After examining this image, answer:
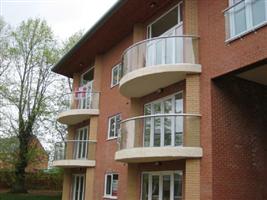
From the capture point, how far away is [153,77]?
43.4 ft

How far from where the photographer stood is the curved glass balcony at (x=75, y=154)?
64.2ft

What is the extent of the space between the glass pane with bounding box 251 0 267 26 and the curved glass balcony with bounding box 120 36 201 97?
8.39 feet

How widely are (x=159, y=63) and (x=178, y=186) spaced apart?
4.54 m

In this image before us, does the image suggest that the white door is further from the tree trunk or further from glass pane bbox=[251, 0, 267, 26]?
glass pane bbox=[251, 0, 267, 26]

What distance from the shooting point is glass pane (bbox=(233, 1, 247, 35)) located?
1102 centimetres

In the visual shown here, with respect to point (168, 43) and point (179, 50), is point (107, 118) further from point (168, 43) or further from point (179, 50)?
point (179, 50)

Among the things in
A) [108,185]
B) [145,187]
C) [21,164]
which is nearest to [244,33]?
[145,187]

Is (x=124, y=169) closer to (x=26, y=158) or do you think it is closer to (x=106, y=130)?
(x=106, y=130)

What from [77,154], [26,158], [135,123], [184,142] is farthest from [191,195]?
[26,158]

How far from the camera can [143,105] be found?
15.7 meters

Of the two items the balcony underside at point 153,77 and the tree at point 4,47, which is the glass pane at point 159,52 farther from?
the tree at point 4,47

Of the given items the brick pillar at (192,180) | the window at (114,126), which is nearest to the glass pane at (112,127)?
the window at (114,126)

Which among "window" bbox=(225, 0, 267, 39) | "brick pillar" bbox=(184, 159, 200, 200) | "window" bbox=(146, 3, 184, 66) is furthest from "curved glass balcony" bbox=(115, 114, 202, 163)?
"window" bbox=(225, 0, 267, 39)

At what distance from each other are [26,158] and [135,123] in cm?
2002
